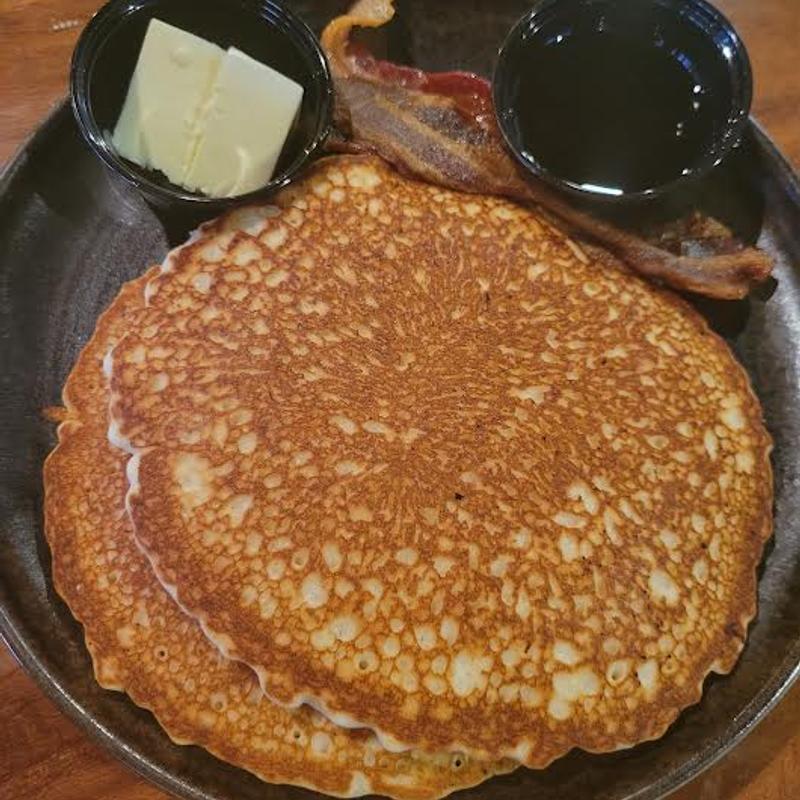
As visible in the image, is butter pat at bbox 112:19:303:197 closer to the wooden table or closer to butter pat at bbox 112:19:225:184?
butter pat at bbox 112:19:225:184

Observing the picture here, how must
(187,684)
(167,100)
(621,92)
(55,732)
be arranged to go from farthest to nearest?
(621,92)
(167,100)
(55,732)
(187,684)

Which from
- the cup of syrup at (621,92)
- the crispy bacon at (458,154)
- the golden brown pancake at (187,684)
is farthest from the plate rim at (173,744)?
the cup of syrup at (621,92)

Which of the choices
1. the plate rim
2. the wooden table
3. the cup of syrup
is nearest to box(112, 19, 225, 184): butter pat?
the wooden table

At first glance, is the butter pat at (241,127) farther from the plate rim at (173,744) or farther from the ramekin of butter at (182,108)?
the plate rim at (173,744)

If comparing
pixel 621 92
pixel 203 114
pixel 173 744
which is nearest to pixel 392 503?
pixel 173 744

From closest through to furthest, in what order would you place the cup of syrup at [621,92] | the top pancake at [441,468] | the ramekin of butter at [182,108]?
the top pancake at [441,468] < the ramekin of butter at [182,108] < the cup of syrup at [621,92]

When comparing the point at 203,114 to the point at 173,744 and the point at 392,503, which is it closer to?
the point at 392,503
